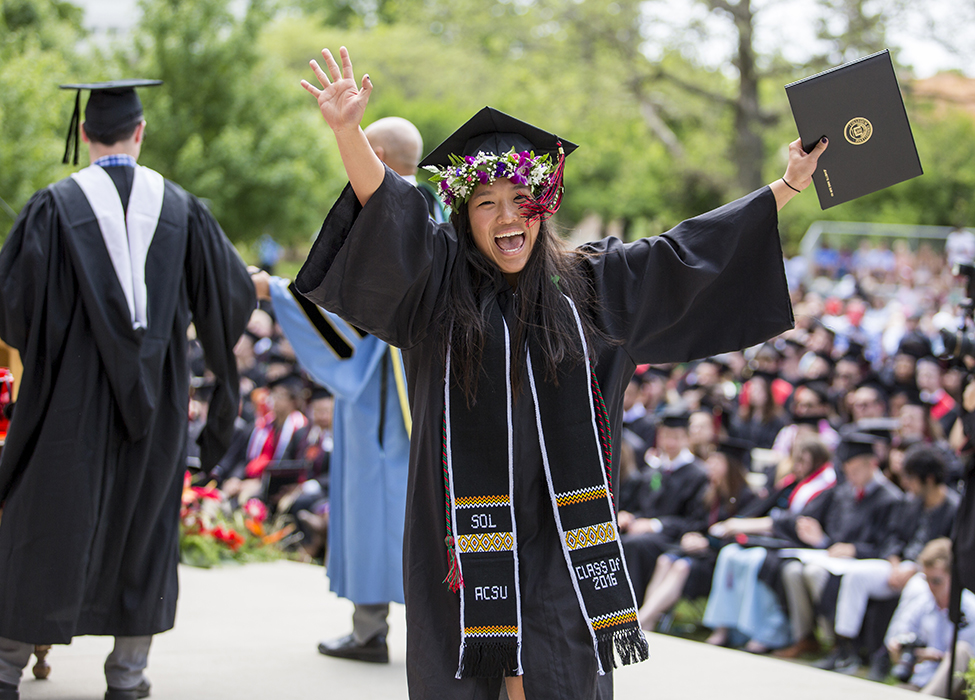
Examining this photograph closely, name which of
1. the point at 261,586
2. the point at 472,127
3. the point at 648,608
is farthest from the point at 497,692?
the point at 648,608

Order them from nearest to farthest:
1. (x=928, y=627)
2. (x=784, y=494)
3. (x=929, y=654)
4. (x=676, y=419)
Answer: (x=929, y=654) < (x=928, y=627) < (x=784, y=494) < (x=676, y=419)

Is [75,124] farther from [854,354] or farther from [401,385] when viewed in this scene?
[854,354]

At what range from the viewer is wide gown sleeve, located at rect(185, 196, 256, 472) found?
388 centimetres

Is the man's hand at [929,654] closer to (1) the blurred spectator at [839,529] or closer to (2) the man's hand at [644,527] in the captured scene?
(1) the blurred spectator at [839,529]

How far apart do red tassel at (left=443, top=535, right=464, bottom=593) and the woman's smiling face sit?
0.74 meters

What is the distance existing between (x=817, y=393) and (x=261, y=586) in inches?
211

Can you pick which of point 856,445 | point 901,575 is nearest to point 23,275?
point 901,575

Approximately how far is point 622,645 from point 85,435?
6.56ft

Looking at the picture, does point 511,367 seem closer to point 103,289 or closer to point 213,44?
point 103,289

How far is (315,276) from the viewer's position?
2.62 meters

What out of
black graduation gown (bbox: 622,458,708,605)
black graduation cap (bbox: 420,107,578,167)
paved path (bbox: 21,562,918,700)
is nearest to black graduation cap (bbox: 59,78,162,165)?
black graduation cap (bbox: 420,107,578,167)

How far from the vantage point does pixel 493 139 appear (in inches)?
109

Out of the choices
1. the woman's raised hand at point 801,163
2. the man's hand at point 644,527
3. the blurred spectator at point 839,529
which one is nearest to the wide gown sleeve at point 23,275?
the woman's raised hand at point 801,163

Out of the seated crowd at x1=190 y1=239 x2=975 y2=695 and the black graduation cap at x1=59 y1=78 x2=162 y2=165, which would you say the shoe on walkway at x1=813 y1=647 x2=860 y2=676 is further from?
the black graduation cap at x1=59 y1=78 x2=162 y2=165
